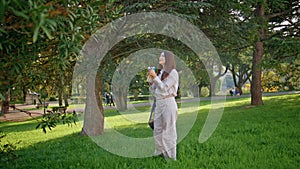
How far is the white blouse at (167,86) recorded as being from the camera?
4.36 m

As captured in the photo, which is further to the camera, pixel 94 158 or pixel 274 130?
pixel 274 130

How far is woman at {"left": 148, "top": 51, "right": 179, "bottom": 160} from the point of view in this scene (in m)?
4.45

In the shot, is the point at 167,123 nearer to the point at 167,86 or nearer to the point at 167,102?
→ the point at 167,102

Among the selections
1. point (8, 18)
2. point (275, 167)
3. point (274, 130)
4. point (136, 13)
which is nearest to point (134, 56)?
point (136, 13)

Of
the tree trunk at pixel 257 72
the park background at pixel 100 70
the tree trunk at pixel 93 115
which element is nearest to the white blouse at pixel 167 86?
the park background at pixel 100 70

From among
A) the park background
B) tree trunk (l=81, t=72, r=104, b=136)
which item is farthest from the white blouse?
tree trunk (l=81, t=72, r=104, b=136)

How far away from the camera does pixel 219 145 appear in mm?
5605

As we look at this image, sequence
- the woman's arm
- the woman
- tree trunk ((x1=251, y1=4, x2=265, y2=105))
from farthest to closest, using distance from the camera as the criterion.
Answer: tree trunk ((x1=251, y1=4, x2=265, y2=105)), the woman, the woman's arm

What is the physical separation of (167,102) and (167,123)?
0.34 meters

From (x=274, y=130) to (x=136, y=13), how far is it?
4.41 meters

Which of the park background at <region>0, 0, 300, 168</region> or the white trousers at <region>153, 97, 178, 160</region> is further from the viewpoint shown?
the white trousers at <region>153, 97, 178, 160</region>

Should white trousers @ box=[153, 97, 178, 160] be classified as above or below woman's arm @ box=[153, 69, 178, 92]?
below

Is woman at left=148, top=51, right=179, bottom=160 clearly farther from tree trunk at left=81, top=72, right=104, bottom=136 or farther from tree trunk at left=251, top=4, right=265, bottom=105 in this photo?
tree trunk at left=251, top=4, right=265, bottom=105

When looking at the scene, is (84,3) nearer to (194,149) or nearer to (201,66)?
(194,149)
